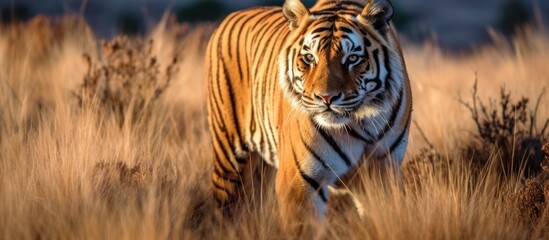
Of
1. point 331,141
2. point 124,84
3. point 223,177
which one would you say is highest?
point 124,84

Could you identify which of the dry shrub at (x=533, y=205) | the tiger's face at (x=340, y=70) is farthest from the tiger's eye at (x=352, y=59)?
the dry shrub at (x=533, y=205)

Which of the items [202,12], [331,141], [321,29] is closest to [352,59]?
[321,29]

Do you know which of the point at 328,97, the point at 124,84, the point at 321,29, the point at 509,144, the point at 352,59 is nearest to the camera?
the point at 328,97

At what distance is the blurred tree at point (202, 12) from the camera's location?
82.9ft

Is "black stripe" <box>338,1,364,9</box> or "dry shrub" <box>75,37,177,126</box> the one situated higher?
"black stripe" <box>338,1,364,9</box>

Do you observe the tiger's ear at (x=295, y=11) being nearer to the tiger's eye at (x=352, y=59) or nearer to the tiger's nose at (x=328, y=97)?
the tiger's eye at (x=352, y=59)

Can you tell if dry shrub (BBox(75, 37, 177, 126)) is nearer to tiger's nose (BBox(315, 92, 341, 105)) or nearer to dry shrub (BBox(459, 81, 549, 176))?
dry shrub (BBox(459, 81, 549, 176))

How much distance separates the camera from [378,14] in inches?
152

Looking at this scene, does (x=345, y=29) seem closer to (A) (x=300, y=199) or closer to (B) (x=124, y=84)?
(A) (x=300, y=199)

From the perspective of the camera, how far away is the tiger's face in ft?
12.0

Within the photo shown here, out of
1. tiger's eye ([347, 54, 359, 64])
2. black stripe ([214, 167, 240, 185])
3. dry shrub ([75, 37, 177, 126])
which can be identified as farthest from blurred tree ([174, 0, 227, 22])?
tiger's eye ([347, 54, 359, 64])

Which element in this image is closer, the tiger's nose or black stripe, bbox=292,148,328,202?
the tiger's nose

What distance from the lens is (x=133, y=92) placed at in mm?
6309

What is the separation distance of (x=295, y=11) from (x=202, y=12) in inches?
858
